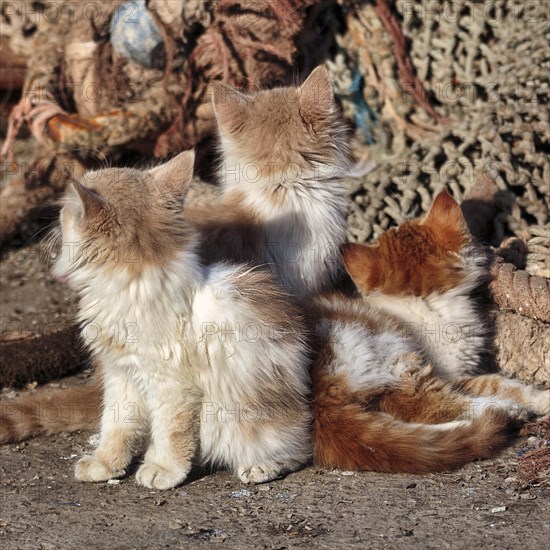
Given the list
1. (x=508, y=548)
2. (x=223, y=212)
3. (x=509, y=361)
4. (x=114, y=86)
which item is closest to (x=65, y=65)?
(x=114, y=86)

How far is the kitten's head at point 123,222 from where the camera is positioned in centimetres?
307

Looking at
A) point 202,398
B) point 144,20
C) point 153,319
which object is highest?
point 144,20

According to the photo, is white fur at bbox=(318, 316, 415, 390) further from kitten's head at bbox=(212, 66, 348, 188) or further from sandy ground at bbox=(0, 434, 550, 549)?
kitten's head at bbox=(212, 66, 348, 188)

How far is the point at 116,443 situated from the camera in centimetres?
340

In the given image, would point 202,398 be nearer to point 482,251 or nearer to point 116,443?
point 116,443

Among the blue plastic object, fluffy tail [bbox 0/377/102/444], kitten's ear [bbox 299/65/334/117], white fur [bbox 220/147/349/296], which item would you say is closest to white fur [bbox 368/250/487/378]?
white fur [bbox 220/147/349/296]

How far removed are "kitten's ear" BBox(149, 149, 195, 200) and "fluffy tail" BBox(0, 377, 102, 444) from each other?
1088 millimetres

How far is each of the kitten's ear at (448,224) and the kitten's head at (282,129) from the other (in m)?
0.53

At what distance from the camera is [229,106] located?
408 centimetres

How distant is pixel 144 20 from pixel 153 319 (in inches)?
109

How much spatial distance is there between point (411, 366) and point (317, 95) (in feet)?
4.42

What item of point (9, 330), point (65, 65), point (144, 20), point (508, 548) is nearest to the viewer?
point (508, 548)

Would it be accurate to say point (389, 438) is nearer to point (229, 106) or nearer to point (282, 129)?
point (282, 129)

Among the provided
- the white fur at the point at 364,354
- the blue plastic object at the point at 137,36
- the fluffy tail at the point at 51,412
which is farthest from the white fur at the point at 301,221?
the blue plastic object at the point at 137,36
